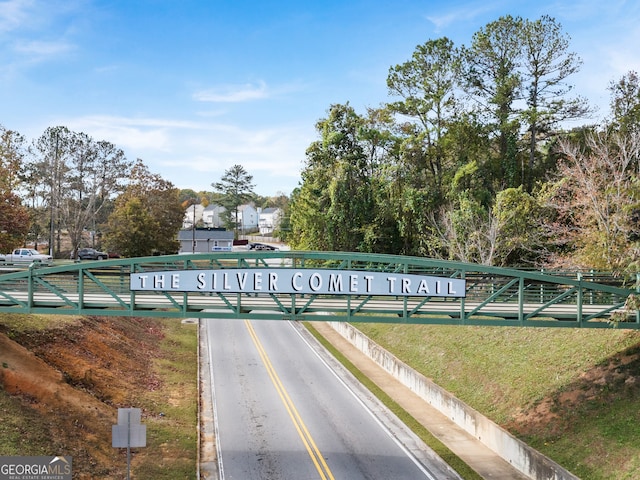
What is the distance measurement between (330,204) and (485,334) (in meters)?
24.9

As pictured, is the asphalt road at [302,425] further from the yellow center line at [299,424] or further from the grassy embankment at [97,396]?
the grassy embankment at [97,396]

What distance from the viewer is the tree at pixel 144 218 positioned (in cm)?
6738

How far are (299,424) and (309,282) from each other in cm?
1056

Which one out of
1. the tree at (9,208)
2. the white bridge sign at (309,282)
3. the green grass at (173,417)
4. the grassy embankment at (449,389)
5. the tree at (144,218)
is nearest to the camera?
the white bridge sign at (309,282)

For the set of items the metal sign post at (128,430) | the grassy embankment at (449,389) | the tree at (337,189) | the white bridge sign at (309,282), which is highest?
the tree at (337,189)

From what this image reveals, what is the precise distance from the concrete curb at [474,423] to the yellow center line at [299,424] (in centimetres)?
706

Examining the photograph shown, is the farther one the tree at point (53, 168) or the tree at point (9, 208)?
the tree at point (53, 168)

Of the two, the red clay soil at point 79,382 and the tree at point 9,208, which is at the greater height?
the tree at point 9,208

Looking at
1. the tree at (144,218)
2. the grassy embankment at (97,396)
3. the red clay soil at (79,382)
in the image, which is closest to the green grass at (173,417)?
the grassy embankment at (97,396)

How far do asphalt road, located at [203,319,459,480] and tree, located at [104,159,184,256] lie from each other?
28421mm

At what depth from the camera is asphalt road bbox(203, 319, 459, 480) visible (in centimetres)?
2344

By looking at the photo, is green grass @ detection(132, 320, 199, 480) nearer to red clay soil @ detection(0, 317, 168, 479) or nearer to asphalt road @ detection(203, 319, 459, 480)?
red clay soil @ detection(0, 317, 168, 479)

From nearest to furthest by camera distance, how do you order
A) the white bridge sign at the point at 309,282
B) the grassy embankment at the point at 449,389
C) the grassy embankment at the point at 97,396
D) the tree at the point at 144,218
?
the white bridge sign at the point at 309,282, the grassy embankment at the point at 449,389, the grassy embankment at the point at 97,396, the tree at the point at 144,218

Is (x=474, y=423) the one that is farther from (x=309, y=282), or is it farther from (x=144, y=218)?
(x=144, y=218)
